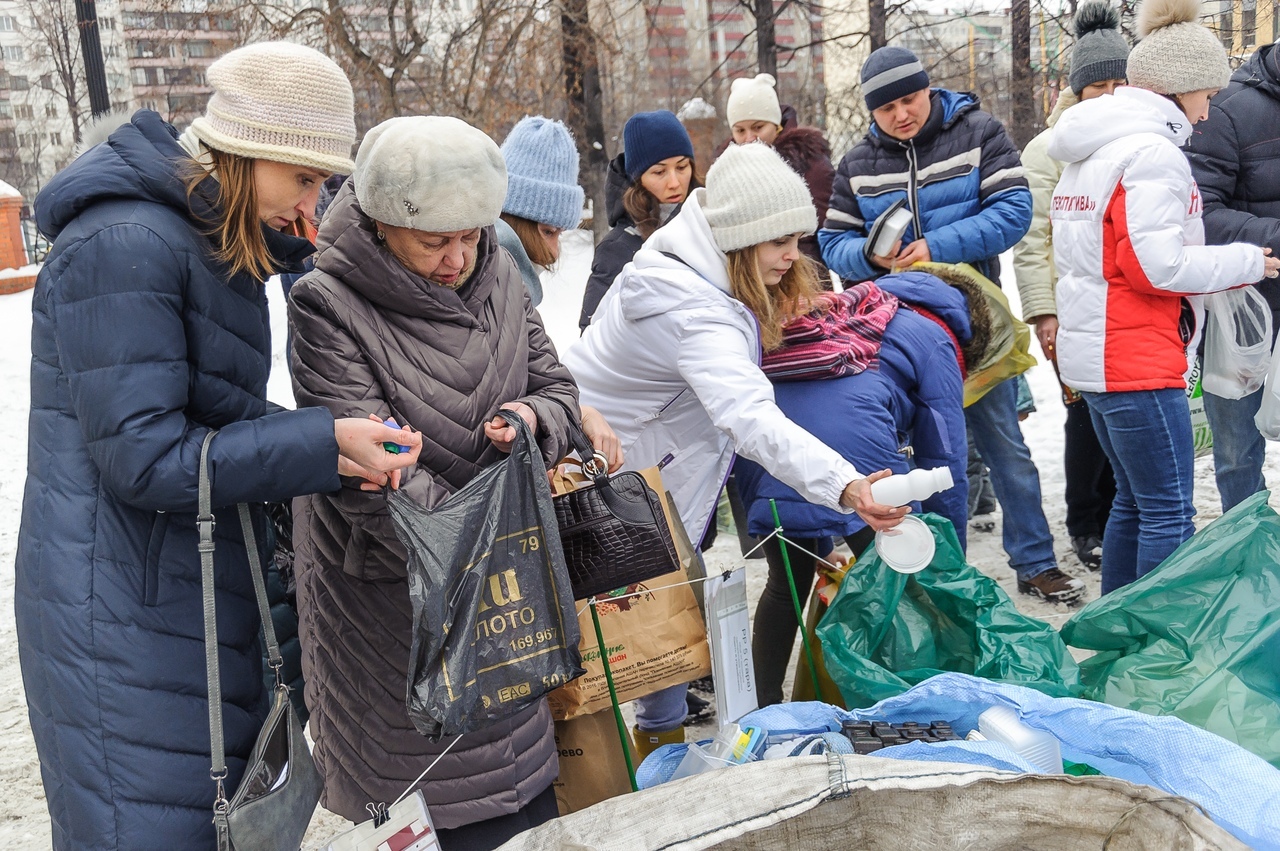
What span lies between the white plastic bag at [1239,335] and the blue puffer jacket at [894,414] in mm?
955

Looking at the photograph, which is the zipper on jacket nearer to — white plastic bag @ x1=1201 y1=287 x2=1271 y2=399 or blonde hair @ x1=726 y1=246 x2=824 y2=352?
white plastic bag @ x1=1201 y1=287 x2=1271 y2=399

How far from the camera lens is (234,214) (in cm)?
182

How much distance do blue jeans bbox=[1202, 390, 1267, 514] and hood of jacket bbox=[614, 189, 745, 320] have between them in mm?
2088

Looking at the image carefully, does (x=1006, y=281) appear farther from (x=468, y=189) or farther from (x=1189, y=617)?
(x=468, y=189)

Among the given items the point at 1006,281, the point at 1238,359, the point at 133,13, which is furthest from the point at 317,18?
the point at 1238,359

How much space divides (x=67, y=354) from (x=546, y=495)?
79cm

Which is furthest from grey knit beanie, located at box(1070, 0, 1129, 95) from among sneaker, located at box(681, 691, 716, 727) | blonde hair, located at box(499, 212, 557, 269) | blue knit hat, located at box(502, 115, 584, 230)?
sneaker, located at box(681, 691, 716, 727)

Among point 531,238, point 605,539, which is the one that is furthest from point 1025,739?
point 531,238

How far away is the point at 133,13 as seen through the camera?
42.1 feet

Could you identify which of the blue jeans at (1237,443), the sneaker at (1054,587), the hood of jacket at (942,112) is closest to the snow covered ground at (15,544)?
the sneaker at (1054,587)

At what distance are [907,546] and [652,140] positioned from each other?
89.1 inches

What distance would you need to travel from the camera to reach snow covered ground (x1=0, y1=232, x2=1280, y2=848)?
11.2ft

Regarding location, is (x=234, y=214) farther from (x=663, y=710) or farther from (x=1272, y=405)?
(x=1272, y=405)

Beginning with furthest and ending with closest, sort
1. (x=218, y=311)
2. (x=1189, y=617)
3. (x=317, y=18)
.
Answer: (x=317, y=18), (x=1189, y=617), (x=218, y=311)
